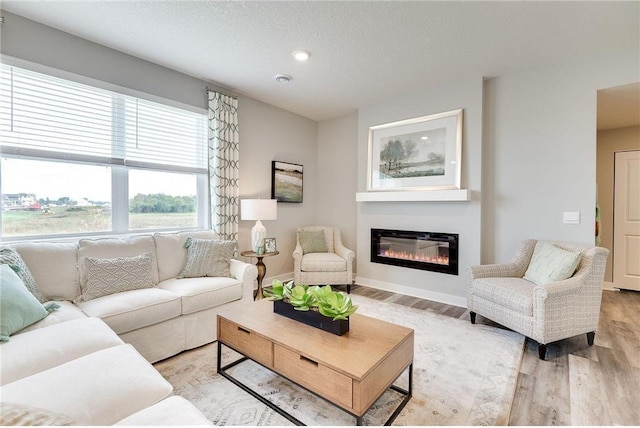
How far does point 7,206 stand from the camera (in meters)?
2.34

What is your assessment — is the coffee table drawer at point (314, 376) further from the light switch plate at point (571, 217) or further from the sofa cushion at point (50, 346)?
the light switch plate at point (571, 217)

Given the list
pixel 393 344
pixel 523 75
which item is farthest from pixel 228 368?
pixel 523 75

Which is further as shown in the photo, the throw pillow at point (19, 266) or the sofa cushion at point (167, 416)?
the throw pillow at point (19, 266)

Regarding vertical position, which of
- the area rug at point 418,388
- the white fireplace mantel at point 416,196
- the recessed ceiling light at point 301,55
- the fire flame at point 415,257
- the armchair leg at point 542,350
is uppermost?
the recessed ceiling light at point 301,55

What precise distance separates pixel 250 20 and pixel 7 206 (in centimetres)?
243

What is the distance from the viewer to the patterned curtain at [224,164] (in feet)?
11.6

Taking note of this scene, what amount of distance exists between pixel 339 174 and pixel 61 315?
381cm

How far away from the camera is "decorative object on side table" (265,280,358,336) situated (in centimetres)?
171

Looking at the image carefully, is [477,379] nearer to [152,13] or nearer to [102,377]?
[102,377]

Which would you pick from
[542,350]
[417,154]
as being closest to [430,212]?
[417,154]

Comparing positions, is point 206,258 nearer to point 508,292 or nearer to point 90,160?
point 90,160

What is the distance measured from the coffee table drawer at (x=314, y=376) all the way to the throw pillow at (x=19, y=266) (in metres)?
1.71

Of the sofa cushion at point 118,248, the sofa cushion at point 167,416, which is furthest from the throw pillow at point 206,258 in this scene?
the sofa cushion at point 167,416

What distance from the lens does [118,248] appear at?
2.54 meters
